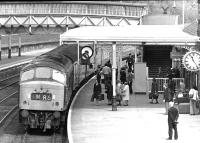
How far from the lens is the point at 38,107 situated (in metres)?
22.3

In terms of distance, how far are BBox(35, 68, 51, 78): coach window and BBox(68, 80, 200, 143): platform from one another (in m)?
2.13

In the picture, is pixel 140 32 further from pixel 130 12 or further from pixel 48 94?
pixel 130 12

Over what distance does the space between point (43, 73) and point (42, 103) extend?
132cm

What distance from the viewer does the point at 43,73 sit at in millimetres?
22922

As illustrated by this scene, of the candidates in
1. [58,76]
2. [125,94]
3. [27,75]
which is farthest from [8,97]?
[58,76]

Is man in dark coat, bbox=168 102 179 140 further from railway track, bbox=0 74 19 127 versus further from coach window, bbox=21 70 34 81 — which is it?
railway track, bbox=0 74 19 127

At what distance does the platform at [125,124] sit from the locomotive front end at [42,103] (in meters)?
0.88

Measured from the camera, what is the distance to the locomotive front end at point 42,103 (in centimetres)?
2228

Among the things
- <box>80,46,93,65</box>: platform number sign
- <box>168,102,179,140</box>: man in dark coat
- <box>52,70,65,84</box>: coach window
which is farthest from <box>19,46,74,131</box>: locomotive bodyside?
<box>80,46,93,65</box>: platform number sign

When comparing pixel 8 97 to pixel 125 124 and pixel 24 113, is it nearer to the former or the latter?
pixel 24 113

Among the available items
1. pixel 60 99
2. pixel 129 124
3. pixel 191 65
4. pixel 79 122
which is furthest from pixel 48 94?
pixel 191 65

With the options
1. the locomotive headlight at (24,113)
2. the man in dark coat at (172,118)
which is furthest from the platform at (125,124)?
the locomotive headlight at (24,113)

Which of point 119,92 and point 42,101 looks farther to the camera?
point 119,92

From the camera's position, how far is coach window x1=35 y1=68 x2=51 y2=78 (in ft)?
74.8
